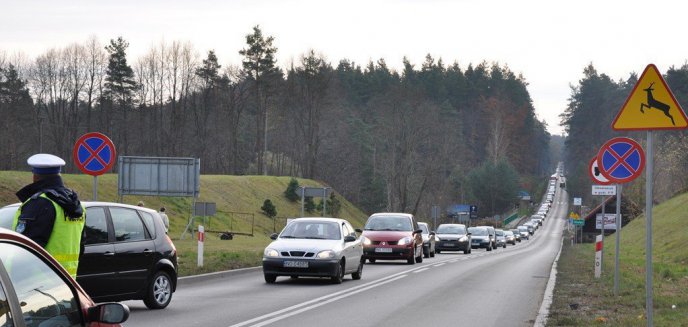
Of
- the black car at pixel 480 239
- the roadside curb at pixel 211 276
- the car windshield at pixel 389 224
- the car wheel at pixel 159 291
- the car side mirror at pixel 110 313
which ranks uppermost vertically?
the car side mirror at pixel 110 313

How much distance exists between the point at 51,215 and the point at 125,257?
19.6 ft

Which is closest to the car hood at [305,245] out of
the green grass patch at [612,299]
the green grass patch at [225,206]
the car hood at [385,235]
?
the green grass patch at [225,206]

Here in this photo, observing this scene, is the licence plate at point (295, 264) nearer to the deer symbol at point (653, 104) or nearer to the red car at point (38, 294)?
the deer symbol at point (653, 104)

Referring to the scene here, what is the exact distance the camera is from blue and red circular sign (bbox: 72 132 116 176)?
16.9m

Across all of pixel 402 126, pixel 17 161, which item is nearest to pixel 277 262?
pixel 17 161

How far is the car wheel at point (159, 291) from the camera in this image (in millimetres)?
13922

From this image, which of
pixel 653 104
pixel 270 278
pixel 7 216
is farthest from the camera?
pixel 270 278

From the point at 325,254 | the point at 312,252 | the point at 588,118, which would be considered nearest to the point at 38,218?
the point at 312,252

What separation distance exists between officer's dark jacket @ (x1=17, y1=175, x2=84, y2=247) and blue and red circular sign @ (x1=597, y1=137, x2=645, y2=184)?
908 cm

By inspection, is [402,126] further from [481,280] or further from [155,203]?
[481,280]

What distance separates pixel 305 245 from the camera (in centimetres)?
2034

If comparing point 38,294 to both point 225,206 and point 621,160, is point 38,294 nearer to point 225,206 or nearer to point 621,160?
point 621,160

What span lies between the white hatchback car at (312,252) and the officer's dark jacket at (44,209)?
1262cm

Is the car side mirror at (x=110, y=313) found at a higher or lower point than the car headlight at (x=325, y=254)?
higher
